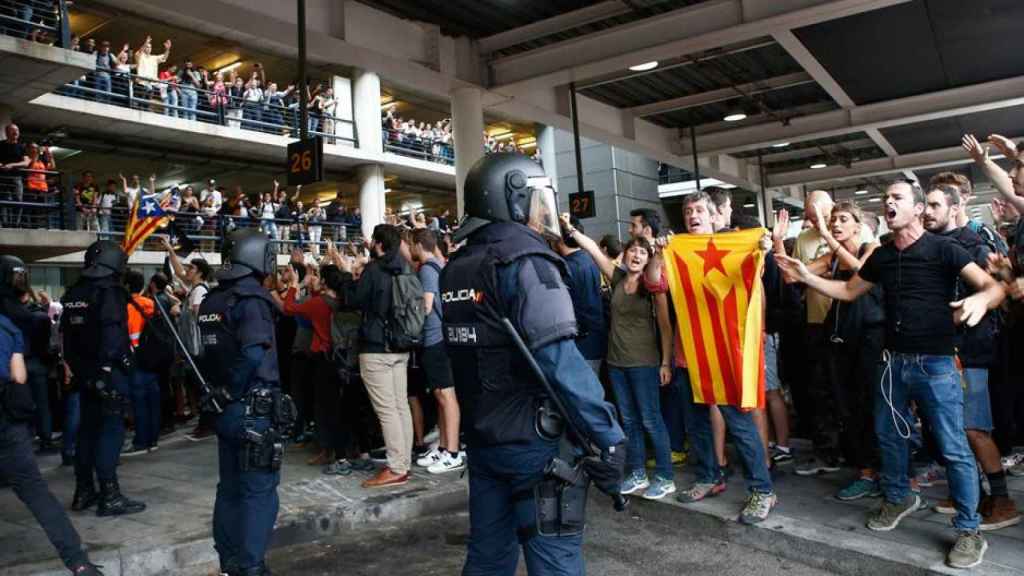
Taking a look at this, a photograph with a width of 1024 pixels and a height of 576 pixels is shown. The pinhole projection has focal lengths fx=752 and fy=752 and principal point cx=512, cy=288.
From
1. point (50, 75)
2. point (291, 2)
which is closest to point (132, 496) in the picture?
point (291, 2)

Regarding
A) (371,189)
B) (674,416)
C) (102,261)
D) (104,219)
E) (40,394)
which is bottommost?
(674,416)

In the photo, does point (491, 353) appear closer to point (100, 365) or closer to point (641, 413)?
point (641, 413)

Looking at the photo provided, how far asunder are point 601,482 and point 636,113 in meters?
13.0

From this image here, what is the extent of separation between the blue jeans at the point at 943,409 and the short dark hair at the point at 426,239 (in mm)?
3700

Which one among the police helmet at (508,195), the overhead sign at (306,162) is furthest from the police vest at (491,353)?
the overhead sign at (306,162)

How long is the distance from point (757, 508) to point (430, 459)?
3012mm

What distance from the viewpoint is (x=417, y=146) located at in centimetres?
2734

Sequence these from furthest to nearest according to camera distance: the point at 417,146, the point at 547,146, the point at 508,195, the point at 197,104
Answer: the point at 547,146
the point at 417,146
the point at 197,104
the point at 508,195

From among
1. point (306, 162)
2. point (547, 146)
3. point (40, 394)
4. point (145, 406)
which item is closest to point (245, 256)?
point (306, 162)

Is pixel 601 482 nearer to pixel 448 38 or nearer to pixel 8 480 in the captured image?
pixel 8 480

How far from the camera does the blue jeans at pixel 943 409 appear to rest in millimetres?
3873

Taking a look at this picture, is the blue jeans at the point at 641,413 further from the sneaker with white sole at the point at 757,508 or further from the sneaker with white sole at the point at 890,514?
the sneaker with white sole at the point at 890,514

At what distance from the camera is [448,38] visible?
10.5 metres

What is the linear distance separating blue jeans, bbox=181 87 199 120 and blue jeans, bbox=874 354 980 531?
19565 mm
